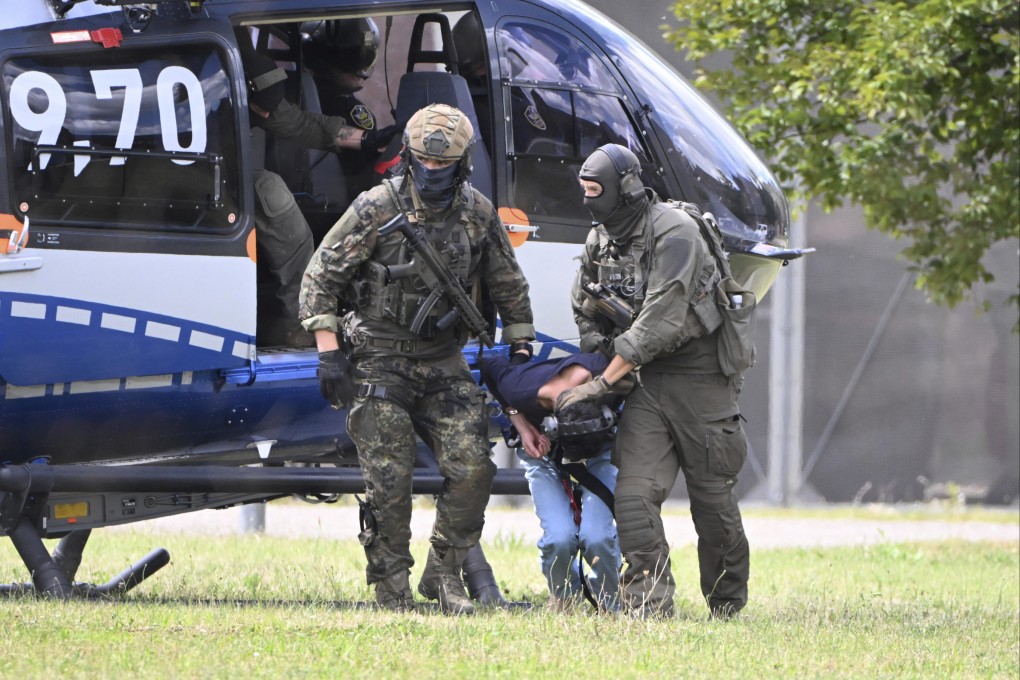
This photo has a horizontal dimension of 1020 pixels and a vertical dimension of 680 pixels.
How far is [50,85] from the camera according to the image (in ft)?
18.8

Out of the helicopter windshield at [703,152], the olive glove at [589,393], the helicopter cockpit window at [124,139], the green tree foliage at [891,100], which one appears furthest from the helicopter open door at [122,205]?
the green tree foliage at [891,100]

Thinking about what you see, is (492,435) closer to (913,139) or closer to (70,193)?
(70,193)

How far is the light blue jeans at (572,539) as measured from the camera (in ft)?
20.0

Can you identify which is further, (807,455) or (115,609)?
(807,455)

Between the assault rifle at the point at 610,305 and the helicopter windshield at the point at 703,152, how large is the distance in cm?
116

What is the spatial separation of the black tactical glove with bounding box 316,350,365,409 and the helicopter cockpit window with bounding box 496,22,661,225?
1.35 metres

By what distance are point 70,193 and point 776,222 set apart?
3562 mm

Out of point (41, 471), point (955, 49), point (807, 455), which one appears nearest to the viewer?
point (41, 471)

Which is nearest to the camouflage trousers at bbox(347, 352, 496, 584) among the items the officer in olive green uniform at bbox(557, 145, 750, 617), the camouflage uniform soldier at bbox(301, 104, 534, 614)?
the camouflage uniform soldier at bbox(301, 104, 534, 614)

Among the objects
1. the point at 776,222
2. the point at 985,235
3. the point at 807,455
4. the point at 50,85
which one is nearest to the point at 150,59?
the point at 50,85

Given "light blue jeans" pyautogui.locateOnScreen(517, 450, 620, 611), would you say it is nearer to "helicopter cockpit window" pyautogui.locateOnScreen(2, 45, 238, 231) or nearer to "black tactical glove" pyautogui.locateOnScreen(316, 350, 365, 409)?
"black tactical glove" pyautogui.locateOnScreen(316, 350, 365, 409)

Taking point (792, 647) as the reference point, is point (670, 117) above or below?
above

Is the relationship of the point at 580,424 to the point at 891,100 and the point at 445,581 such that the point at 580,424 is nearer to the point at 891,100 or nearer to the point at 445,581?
the point at 445,581

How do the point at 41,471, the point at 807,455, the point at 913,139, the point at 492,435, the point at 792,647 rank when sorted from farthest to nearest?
1. the point at 807,455
2. the point at 913,139
3. the point at 492,435
4. the point at 41,471
5. the point at 792,647
